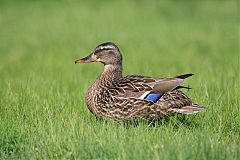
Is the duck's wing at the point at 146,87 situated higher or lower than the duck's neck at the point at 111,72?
lower

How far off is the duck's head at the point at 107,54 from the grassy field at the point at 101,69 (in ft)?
2.12

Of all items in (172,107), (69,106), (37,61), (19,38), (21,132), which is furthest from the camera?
(19,38)

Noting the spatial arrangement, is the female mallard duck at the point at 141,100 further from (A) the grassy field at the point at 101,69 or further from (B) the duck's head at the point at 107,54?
(B) the duck's head at the point at 107,54

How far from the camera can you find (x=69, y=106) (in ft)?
25.4

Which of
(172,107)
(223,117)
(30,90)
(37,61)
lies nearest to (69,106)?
(30,90)

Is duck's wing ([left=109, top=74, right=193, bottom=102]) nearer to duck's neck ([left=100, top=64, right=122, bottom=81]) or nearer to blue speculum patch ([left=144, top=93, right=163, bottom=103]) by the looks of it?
blue speculum patch ([left=144, top=93, right=163, bottom=103])

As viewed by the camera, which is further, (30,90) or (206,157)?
(30,90)

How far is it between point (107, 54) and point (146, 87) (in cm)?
81

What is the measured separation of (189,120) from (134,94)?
0.72 metres

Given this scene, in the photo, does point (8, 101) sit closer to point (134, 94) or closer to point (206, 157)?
point (134, 94)

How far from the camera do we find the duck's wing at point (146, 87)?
6.98 metres

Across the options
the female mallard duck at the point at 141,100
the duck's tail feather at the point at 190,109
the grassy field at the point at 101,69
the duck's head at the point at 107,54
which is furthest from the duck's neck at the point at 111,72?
the duck's tail feather at the point at 190,109

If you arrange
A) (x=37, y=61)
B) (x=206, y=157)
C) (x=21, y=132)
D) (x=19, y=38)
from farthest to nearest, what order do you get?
(x=19, y=38) < (x=37, y=61) < (x=21, y=132) < (x=206, y=157)

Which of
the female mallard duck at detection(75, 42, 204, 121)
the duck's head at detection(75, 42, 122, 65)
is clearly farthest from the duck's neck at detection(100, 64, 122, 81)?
the female mallard duck at detection(75, 42, 204, 121)
